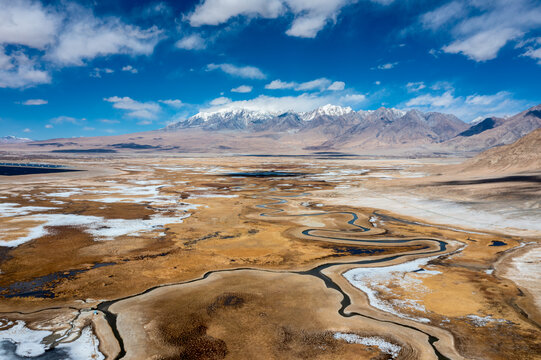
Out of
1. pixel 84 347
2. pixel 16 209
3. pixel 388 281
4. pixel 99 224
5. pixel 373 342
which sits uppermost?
pixel 16 209

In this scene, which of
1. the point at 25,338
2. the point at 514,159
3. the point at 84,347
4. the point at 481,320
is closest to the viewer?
the point at 84,347

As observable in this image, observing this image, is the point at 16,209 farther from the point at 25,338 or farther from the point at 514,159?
the point at 514,159

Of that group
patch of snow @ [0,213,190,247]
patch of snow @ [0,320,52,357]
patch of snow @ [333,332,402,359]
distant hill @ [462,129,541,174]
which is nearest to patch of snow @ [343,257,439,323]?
patch of snow @ [333,332,402,359]

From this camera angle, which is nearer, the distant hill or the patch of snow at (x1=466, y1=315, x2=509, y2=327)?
the patch of snow at (x1=466, y1=315, x2=509, y2=327)

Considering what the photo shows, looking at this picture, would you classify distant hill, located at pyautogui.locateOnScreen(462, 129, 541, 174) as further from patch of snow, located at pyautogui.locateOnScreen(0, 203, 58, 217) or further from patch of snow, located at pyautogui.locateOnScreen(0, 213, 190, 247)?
patch of snow, located at pyautogui.locateOnScreen(0, 203, 58, 217)

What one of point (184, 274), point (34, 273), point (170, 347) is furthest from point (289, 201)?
point (170, 347)

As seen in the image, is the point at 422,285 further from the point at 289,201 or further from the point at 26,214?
the point at 26,214

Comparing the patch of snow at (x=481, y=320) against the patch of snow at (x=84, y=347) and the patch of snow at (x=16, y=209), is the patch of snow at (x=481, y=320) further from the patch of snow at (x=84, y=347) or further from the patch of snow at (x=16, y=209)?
the patch of snow at (x=16, y=209)


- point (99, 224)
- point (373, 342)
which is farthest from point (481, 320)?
point (99, 224)
